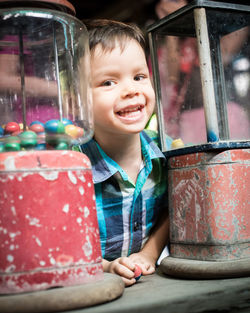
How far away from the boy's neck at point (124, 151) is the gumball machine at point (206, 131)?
11 cm

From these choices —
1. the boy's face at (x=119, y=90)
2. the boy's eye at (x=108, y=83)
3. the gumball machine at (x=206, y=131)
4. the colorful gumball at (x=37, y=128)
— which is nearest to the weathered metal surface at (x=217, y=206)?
the gumball machine at (x=206, y=131)

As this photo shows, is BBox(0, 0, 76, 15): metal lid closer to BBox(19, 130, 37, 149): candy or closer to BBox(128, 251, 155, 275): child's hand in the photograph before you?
BBox(19, 130, 37, 149): candy

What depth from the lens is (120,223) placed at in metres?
1.31

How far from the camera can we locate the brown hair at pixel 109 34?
Result: 126 cm

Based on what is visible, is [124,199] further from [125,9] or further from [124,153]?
[125,9]

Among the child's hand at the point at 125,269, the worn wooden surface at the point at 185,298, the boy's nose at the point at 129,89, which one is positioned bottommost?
the worn wooden surface at the point at 185,298

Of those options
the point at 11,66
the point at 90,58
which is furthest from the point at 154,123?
the point at 11,66

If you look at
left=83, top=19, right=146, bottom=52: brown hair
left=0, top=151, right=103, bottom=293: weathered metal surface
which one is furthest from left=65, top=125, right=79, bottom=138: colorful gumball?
left=83, top=19, right=146, bottom=52: brown hair

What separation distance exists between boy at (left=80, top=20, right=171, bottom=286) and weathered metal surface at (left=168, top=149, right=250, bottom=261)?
6.8 inches

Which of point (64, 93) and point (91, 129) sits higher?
point (64, 93)

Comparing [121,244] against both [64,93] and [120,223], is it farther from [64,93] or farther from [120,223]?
[64,93]

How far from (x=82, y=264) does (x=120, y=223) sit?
421mm

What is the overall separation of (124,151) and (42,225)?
535 mm

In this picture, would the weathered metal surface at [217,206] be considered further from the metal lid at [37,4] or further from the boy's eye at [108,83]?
the metal lid at [37,4]
